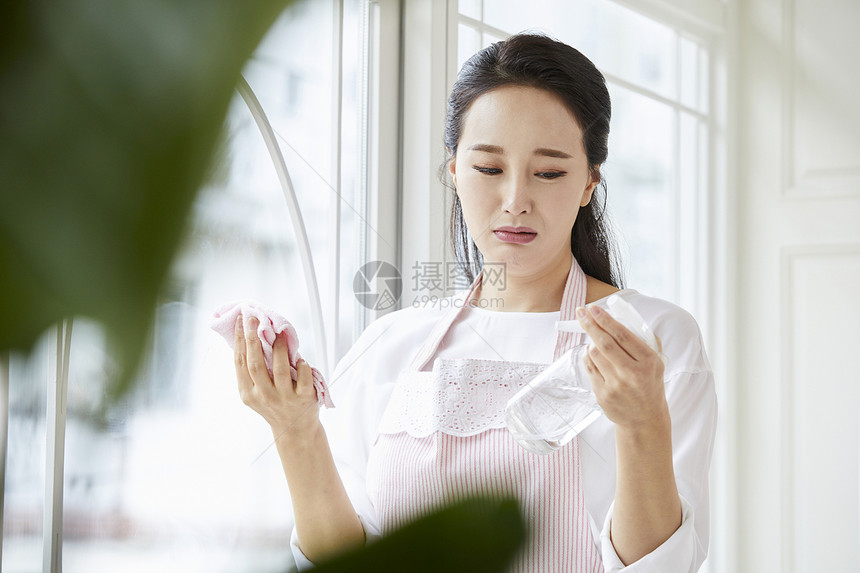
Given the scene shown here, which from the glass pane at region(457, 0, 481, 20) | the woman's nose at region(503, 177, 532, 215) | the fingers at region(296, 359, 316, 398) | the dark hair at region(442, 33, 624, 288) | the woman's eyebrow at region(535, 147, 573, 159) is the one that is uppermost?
the glass pane at region(457, 0, 481, 20)

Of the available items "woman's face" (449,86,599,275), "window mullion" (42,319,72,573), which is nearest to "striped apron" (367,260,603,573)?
"woman's face" (449,86,599,275)

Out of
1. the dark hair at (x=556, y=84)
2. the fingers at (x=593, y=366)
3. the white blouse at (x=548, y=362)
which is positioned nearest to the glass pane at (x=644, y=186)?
the dark hair at (x=556, y=84)

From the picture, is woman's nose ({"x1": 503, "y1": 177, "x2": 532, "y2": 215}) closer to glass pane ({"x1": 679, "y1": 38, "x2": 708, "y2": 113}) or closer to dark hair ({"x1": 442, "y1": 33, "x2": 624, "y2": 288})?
dark hair ({"x1": 442, "y1": 33, "x2": 624, "y2": 288})

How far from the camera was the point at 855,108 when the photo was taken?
1667 mm

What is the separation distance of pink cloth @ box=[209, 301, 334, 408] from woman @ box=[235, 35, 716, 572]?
0.4 inches

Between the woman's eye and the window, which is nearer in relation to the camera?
the window

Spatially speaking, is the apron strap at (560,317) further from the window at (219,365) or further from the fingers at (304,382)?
the fingers at (304,382)

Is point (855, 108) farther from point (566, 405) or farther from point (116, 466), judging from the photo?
point (116, 466)

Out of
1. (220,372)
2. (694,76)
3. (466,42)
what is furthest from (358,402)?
(694,76)

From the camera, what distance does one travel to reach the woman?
77 centimetres

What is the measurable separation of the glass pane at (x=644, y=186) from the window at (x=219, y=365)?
2.50ft

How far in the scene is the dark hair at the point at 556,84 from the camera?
0.92 metres

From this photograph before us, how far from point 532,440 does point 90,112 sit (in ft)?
2.70

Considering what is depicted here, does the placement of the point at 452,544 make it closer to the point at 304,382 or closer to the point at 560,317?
the point at 304,382
